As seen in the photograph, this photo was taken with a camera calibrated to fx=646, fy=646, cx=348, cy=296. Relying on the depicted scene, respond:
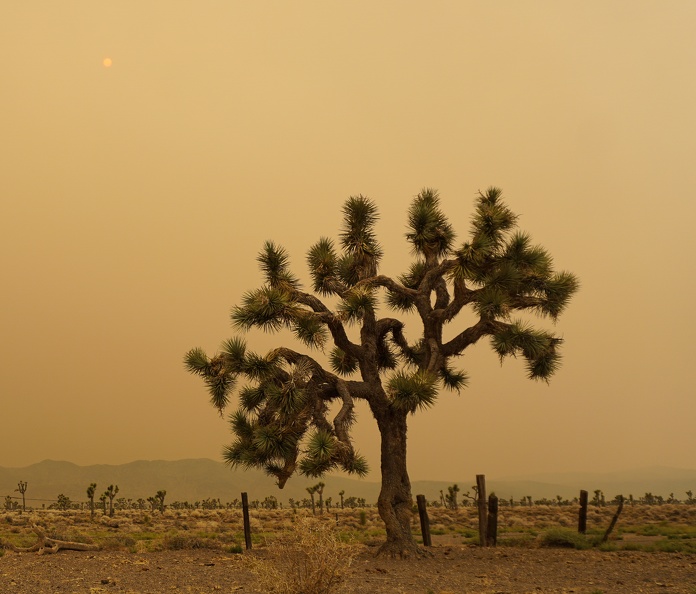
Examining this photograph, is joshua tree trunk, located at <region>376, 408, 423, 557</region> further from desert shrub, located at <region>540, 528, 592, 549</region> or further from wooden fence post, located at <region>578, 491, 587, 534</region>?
wooden fence post, located at <region>578, 491, 587, 534</region>

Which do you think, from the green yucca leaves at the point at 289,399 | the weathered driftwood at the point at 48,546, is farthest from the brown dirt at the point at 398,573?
the green yucca leaves at the point at 289,399

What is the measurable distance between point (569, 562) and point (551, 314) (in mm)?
6524

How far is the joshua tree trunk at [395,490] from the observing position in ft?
55.6

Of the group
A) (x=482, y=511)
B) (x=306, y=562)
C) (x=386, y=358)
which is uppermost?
(x=386, y=358)

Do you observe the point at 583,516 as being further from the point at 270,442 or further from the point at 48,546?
the point at 48,546

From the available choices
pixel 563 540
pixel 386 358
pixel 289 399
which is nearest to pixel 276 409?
pixel 289 399

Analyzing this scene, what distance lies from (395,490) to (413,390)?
338 centimetres

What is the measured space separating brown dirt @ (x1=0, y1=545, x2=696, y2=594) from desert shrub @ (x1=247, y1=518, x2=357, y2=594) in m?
2.51

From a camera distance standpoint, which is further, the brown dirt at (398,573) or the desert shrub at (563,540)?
the desert shrub at (563,540)

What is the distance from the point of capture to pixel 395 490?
1748 cm

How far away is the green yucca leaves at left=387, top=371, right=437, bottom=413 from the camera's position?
52.1 feet

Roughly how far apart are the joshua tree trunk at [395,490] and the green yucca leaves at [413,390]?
5.89ft

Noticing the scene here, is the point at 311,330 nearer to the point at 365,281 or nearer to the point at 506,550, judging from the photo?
the point at 365,281

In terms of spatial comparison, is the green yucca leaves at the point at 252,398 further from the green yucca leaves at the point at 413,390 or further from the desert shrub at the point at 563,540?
the desert shrub at the point at 563,540
